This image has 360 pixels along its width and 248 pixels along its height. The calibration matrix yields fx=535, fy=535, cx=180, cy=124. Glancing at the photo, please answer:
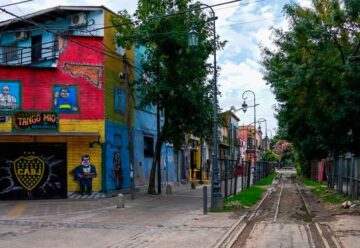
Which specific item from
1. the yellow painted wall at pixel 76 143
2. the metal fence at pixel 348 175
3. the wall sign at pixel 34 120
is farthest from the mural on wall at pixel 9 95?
the metal fence at pixel 348 175

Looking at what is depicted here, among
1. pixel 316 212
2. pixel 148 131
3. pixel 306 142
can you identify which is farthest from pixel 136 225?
pixel 306 142

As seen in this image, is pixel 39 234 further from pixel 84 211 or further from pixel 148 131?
pixel 148 131

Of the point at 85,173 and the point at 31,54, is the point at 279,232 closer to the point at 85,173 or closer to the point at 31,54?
the point at 85,173

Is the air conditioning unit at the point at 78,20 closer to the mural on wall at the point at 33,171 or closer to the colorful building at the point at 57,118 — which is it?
the colorful building at the point at 57,118

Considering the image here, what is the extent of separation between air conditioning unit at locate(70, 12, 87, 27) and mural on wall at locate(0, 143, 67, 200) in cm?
693

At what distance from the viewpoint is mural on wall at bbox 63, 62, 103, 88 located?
26.6m

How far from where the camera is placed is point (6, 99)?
25.9 metres

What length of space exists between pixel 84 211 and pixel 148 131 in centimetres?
1522

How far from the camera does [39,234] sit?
1417cm

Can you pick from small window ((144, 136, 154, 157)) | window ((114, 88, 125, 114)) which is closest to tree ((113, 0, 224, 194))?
window ((114, 88, 125, 114))

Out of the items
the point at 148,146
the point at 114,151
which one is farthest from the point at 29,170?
the point at 148,146

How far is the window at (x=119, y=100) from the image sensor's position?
29.1 meters

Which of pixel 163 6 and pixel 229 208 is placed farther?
pixel 163 6

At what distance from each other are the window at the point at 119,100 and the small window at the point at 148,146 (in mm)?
5412
